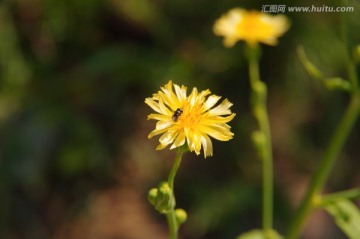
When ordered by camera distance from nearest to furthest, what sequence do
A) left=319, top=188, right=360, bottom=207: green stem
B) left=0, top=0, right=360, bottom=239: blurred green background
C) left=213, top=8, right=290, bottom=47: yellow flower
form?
1. left=319, top=188, right=360, bottom=207: green stem
2. left=213, top=8, right=290, bottom=47: yellow flower
3. left=0, top=0, right=360, bottom=239: blurred green background

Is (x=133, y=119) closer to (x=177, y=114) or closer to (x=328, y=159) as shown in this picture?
(x=328, y=159)

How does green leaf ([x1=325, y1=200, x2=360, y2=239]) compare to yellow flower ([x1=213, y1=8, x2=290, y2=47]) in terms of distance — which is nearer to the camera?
green leaf ([x1=325, y1=200, x2=360, y2=239])

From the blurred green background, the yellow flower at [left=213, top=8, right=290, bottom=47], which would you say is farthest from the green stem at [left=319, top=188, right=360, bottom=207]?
the blurred green background

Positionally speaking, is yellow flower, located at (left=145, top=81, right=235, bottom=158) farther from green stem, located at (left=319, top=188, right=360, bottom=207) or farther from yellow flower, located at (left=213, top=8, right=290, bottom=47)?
yellow flower, located at (left=213, top=8, right=290, bottom=47)

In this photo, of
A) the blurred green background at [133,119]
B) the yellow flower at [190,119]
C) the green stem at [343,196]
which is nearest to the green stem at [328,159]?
the green stem at [343,196]

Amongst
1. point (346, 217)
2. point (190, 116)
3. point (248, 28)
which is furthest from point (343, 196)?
point (248, 28)

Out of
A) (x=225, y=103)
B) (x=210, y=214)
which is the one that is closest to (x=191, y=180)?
(x=210, y=214)

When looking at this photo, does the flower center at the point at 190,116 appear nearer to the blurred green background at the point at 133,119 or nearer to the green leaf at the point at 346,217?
the green leaf at the point at 346,217
